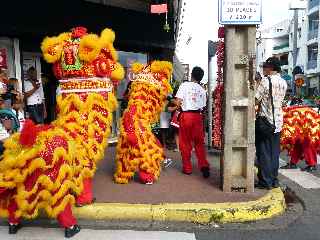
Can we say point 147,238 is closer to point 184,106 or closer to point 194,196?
point 194,196

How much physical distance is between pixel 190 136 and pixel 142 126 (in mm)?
1042

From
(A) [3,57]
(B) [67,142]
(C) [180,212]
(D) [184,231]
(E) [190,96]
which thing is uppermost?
(A) [3,57]

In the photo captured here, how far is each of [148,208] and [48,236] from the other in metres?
1.17

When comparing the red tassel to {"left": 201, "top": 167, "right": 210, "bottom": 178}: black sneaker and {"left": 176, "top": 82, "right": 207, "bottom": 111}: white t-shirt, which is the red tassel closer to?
{"left": 176, "top": 82, "right": 207, "bottom": 111}: white t-shirt

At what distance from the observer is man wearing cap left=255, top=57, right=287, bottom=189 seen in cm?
585

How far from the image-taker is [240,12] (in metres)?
5.32

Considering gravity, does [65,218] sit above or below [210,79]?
below

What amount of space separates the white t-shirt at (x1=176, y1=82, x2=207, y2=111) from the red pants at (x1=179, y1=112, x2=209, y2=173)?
0.12 metres

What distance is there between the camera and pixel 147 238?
439cm

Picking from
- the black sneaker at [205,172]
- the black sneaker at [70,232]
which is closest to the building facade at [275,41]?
the black sneaker at [205,172]

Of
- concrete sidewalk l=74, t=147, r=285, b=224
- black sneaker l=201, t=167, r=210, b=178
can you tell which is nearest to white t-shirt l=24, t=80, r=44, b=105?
concrete sidewalk l=74, t=147, r=285, b=224

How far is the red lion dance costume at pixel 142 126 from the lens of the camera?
6082mm

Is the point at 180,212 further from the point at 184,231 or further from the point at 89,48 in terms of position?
the point at 89,48

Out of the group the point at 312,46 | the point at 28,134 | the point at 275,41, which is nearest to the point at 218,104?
the point at 28,134
